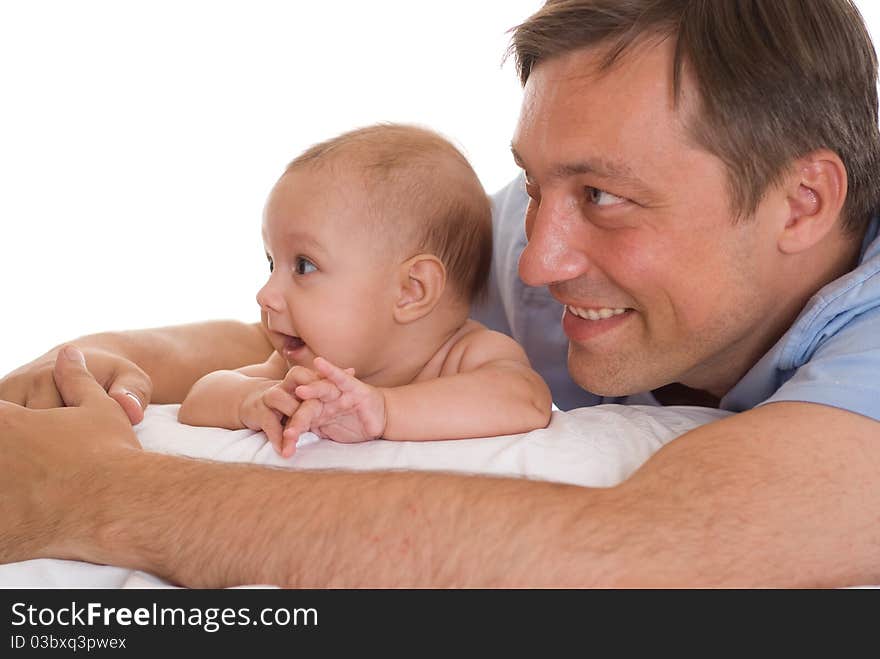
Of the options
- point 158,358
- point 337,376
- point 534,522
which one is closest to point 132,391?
point 158,358

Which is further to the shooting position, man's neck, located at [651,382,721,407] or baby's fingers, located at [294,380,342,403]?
man's neck, located at [651,382,721,407]

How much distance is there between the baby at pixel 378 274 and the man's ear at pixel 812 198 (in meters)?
0.48

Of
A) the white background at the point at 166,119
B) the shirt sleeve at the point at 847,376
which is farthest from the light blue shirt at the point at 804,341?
the white background at the point at 166,119

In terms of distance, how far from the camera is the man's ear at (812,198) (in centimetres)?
168

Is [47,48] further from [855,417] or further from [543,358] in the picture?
[855,417]

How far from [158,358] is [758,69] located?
4.17ft

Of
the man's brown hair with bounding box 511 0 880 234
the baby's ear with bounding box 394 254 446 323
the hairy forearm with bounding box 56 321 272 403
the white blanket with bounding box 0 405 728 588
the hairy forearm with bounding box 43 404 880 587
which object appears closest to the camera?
the hairy forearm with bounding box 43 404 880 587

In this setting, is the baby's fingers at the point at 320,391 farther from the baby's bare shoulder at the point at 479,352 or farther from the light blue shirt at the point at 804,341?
the light blue shirt at the point at 804,341

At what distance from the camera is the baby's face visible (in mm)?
1762

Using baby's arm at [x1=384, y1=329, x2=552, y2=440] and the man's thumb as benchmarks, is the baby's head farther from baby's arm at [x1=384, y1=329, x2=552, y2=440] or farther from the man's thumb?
the man's thumb

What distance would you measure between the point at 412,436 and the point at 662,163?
567mm

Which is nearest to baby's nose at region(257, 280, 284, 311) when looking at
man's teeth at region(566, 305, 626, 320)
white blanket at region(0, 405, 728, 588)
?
white blanket at region(0, 405, 728, 588)

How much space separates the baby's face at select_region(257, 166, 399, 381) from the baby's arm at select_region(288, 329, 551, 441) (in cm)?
22
